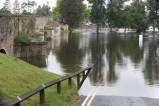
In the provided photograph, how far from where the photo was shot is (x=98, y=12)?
147 metres

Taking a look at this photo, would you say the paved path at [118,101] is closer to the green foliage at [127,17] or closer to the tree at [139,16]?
the tree at [139,16]

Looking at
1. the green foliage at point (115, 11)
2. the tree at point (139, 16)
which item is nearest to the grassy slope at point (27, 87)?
the tree at point (139, 16)

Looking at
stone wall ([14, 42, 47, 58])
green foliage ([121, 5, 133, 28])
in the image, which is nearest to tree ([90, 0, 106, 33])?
green foliage ([121, 5, 133, 28])

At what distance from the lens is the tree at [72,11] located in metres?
115

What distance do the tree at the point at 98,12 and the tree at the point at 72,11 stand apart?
28.3 m

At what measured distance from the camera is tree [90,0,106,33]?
146250 millimetres

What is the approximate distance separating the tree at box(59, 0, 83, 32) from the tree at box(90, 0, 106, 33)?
28.3m

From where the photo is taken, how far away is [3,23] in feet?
90.4

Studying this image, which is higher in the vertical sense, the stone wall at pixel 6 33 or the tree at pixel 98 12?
the tree at pixel 98 12

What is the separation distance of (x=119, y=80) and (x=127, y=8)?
122 m

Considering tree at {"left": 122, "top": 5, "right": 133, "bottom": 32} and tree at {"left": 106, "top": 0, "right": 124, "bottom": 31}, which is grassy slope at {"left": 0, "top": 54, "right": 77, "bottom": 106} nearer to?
tree at {"left": 122, "top": 5, "right": 133, "bottom": 32}

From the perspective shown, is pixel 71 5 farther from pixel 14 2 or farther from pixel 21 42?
pixel 21 42

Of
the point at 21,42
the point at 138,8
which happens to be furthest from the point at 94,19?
the point at 21,42

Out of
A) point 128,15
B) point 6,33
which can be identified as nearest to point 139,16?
point 128,15
